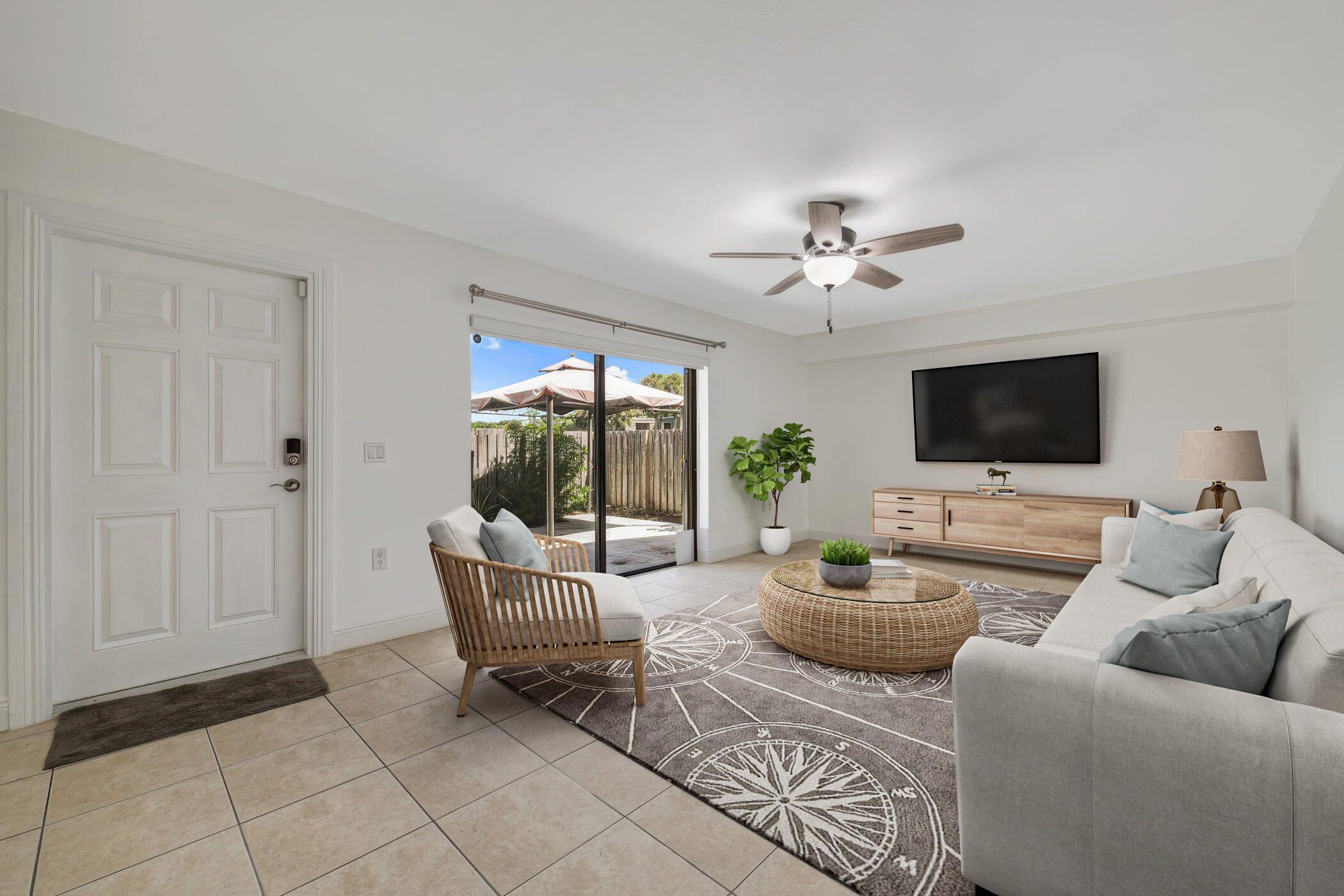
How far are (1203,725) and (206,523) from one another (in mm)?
3690

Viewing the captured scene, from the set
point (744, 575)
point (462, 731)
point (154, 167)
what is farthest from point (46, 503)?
point (744, 575)

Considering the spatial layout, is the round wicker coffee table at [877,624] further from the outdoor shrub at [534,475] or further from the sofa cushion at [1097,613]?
the outdoor shrub at [534,475]

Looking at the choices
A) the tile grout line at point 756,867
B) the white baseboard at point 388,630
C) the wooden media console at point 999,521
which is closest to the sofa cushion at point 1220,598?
the tile grout line at point 756,867

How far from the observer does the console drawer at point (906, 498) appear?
530 cm


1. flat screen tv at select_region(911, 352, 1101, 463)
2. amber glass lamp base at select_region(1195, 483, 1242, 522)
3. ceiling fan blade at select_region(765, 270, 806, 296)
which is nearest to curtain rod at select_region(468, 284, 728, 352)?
ceiling fan blade at select_region(765, 270, 806, 296)

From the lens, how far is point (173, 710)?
2.38m

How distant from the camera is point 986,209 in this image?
312cm

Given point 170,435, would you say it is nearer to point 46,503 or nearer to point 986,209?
point 46,503

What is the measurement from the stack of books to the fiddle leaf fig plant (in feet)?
7.60

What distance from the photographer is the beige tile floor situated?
148 cm

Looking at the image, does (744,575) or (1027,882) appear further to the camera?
(744,575)

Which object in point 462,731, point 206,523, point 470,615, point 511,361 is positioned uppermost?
point 511,361

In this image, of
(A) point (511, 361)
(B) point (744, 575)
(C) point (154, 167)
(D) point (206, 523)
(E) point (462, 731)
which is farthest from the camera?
(B) point (744, 575)

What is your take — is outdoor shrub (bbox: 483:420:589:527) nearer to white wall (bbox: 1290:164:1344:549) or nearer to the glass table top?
the glass table top
